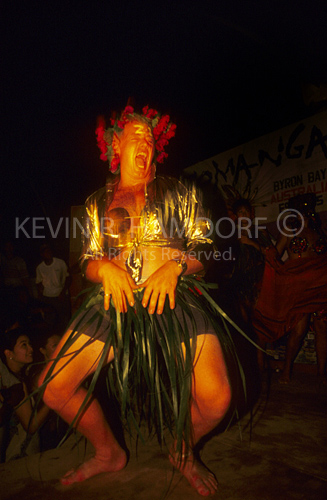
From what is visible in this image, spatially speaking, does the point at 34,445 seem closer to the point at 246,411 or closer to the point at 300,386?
the point at 246,411

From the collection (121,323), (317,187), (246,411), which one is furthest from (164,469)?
(317,187)

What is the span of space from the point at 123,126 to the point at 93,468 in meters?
1.91

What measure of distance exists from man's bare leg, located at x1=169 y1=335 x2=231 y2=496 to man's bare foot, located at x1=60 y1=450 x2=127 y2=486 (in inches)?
12.3

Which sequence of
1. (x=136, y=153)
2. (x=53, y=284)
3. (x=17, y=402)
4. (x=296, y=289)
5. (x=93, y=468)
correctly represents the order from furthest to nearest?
(x=53, y=284)
(x=296, y=289)
(x=17, y=402)
(x=136, y=153)
(x=93, y=468)

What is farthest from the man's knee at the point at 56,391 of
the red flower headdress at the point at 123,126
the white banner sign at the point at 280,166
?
the white banner sign at the point at 280,166

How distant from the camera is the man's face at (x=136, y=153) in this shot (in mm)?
2014

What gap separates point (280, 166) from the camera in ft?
17.5

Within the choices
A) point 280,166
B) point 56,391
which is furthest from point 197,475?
point 280,166

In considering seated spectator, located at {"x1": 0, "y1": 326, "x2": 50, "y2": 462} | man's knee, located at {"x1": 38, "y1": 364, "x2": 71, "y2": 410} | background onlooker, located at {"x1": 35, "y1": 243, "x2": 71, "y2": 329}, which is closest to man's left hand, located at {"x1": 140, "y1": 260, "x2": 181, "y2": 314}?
man's knee, located at {"x1": 38, "y1": 364, "x2": 71, "y2": 410}

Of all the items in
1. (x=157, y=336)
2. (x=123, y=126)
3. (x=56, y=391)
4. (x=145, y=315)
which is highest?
(x=123, y=126)

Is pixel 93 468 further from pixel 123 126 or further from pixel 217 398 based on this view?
pixel 123 126

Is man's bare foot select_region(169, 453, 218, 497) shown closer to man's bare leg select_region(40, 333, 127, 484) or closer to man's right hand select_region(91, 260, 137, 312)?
man's bare leg select_region(40, 333, 127, 484)

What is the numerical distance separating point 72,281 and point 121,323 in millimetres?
5405

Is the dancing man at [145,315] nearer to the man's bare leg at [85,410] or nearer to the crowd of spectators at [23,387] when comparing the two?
the man's bare leg at [85,410]
